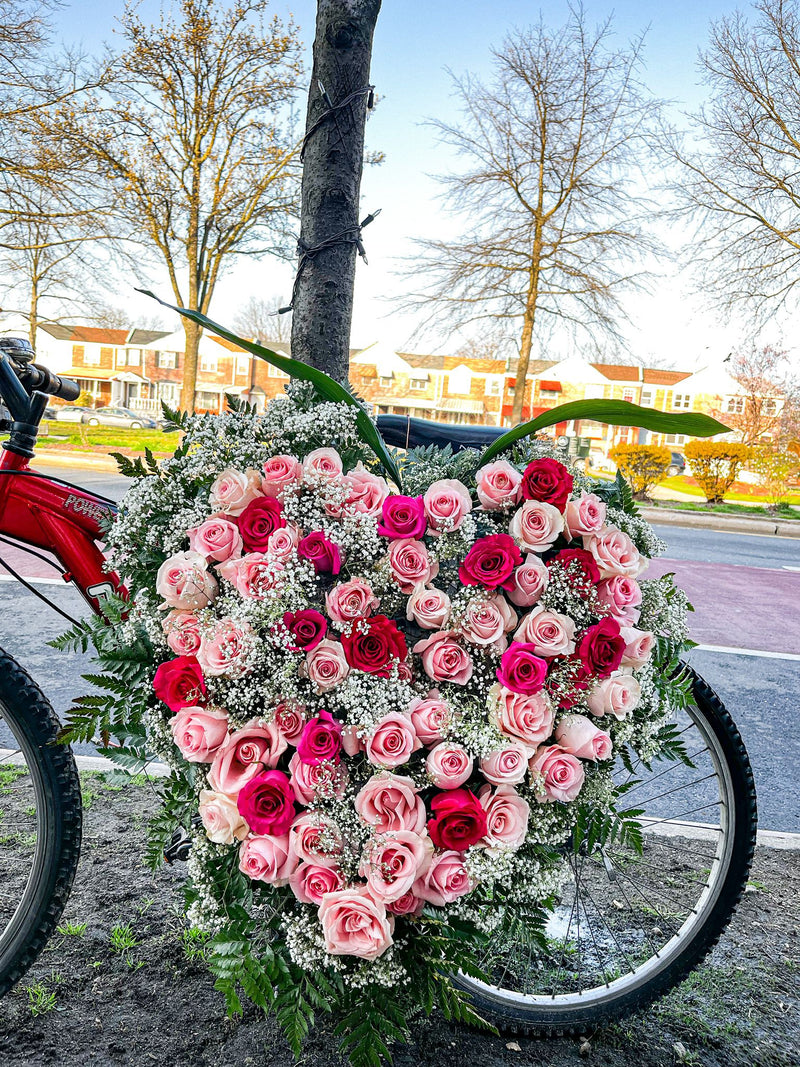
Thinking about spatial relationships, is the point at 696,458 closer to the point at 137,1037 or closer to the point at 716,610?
the point at 716,610

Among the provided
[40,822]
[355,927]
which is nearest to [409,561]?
[355,927]

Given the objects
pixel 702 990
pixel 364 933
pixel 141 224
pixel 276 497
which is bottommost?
pixel 702 990

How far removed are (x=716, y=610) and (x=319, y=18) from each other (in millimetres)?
6360

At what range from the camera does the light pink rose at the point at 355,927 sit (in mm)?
1346

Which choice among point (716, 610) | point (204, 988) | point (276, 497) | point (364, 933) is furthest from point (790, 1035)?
point (716, 610)

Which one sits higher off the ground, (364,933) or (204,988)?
(364,933)

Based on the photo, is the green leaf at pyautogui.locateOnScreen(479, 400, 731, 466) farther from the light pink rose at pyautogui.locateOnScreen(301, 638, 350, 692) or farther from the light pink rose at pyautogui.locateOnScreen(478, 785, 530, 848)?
the light pink rose at pyautogui.locateOnScreen(478, 785, 530, 848)

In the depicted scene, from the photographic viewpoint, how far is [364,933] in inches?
53.4

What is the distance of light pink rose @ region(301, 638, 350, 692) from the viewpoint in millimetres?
1483

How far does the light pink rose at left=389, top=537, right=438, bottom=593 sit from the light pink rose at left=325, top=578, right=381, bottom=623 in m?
0.07

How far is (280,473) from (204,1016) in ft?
4.40

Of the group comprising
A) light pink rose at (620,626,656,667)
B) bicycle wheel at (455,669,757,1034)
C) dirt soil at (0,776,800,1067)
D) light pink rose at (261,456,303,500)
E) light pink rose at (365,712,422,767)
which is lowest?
dirt soil at (0,776,800,1067)

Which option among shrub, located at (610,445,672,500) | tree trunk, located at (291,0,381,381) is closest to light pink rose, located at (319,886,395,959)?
tree trunk, located at (291,0,381,381)

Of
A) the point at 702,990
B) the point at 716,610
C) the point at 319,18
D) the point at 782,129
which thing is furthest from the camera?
the point at 782,129
